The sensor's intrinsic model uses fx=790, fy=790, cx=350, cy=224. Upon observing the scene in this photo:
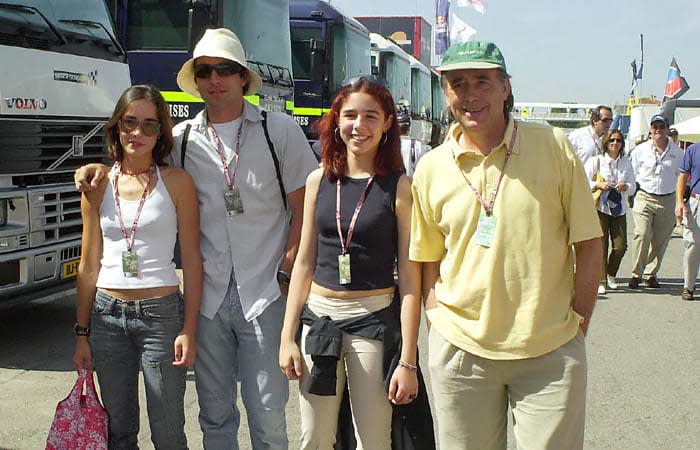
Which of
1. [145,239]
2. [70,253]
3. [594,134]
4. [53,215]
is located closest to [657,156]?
[594,134]

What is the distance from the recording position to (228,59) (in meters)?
3.26

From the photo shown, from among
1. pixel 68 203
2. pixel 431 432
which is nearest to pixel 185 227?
pixel 431 432

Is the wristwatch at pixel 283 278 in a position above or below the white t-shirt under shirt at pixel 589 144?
below

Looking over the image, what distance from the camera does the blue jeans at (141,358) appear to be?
3.19 m

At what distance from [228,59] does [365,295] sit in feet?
3.75

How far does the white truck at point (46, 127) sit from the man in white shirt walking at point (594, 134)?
5.13m

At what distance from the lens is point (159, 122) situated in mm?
3268

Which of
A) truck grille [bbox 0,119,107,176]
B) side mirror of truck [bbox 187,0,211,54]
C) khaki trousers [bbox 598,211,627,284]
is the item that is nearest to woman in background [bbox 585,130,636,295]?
khaki trousers [bbox 598,211,627,284]

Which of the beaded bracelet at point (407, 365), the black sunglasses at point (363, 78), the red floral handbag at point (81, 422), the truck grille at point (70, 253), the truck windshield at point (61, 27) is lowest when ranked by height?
the red floral handbag at point (81, 422)

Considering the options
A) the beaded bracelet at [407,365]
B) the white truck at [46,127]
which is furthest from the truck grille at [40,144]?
the beaded bracelet at [407,365]

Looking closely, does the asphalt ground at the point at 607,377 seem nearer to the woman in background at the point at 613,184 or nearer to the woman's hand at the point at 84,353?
the woman in background at the point at 613,184

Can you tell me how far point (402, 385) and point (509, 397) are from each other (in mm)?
380

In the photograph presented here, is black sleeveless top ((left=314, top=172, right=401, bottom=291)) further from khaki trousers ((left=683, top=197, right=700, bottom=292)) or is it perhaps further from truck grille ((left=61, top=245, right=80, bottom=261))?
khaki trousers ((left=683, top=197, right=700, bottom=292))

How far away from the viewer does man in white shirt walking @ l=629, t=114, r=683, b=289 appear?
30.0 ft
